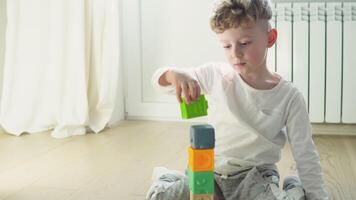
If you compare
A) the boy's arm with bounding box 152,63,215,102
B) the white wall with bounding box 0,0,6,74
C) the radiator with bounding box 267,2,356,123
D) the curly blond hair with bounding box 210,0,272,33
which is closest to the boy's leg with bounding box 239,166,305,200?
the boy's arm with bounding box 152,63,215,102

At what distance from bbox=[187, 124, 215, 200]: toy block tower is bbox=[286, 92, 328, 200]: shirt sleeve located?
1.11ft

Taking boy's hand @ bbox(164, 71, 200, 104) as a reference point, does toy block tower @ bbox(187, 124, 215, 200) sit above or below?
below

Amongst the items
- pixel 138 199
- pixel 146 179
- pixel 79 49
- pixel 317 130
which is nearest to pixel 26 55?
pixel 79 49

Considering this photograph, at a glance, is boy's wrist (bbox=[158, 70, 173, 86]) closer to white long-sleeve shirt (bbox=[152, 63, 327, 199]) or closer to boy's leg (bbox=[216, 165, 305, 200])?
white long-sleeve shirt (bbox=[152, 63, 327, 199])

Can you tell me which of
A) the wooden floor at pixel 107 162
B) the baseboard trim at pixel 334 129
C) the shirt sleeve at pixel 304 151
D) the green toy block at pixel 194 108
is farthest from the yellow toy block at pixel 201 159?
the baseboard trim at pixel 334 129

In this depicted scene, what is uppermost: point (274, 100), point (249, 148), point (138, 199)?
point (274, 100)

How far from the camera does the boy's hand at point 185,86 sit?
99 cm

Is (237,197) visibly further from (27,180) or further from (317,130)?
(317,130)

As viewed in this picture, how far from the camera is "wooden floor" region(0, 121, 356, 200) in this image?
1434mm

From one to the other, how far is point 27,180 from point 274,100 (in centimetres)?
84

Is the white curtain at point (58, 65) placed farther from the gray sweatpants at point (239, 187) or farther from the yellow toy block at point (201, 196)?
the yellow toy block at point (201, 196)

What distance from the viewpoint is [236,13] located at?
112cm

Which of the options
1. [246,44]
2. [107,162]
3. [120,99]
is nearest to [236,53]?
[246,44]

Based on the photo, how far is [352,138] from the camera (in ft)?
7.03
